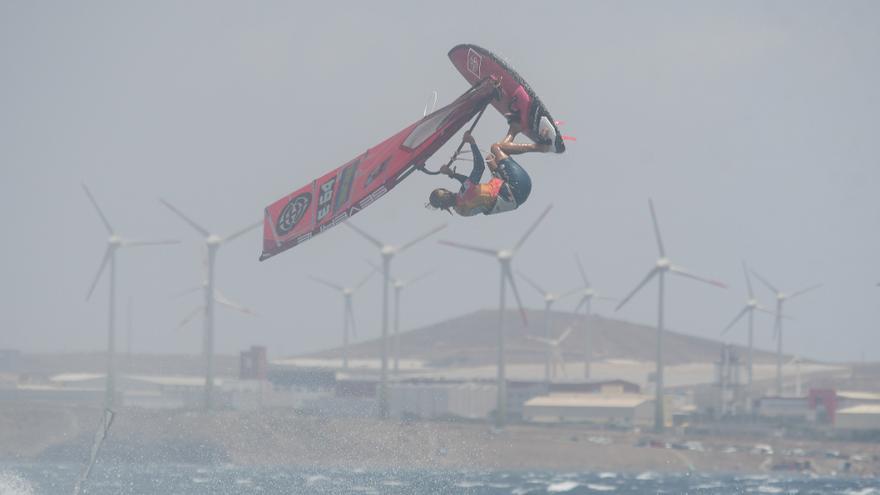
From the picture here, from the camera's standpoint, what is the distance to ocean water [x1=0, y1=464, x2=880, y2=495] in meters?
87.1

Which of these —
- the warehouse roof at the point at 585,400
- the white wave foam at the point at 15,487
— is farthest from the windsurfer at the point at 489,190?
the warehouse roof at the point at 585,400

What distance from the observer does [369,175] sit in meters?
33.9

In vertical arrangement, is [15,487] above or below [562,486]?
above

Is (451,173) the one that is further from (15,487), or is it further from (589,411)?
(589,411)

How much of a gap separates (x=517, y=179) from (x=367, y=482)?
7064cm

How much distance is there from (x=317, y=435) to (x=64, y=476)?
2581cm

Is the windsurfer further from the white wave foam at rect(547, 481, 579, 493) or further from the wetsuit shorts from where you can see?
the white wave foam at rect(547, 481, 579, 493)

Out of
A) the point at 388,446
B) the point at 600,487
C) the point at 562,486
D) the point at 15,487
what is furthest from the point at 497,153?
the point at 388,446

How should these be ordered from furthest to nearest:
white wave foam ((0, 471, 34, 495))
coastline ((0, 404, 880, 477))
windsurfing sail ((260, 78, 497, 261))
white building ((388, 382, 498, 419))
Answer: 1. white building ((388, 382, 498, 419))
2. coastline ((0, 404, 880, 477))
3. white wave foam ((0, 471, 34, 495))
4. windsurfing sail ((260, 78, 497, 261))

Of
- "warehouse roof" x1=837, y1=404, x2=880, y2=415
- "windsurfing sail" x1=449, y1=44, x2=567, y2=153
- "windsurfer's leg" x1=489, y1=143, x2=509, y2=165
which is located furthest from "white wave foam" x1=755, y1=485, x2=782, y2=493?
"windsurfer's leg" x1=489, y1=143, x2=509, y2=165

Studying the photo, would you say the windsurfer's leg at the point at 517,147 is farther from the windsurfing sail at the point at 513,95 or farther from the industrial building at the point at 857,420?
the industrial building at the point at 857,420

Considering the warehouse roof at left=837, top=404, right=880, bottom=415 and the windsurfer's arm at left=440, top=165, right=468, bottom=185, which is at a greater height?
the windsurfer's arm at left=440, top=165, right=468, bottom=185

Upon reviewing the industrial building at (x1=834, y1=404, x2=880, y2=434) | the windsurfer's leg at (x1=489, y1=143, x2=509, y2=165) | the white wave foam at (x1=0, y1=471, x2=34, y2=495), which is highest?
the windsurfer's leg at (x1=489, y1=143, x2=509, y2=165)

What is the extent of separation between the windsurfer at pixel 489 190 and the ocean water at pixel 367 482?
50.6 meters
